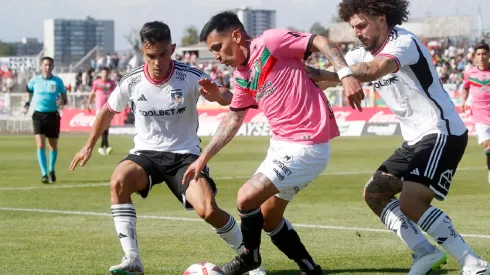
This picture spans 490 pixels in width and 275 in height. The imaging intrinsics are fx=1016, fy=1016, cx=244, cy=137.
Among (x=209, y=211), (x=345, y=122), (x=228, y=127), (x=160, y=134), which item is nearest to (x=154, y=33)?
(x=160, y=134)

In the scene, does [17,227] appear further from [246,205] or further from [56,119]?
[56,119]

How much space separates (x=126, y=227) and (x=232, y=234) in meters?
0.94

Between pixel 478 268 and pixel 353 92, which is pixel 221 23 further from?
pixel 478 268

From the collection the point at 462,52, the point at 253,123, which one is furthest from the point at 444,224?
the point at 462,52

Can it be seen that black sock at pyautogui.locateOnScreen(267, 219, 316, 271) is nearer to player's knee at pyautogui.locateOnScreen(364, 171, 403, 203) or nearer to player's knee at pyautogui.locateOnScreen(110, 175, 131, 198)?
player's knee at pyautogui.locateOnScreen(364, 171, 403, 203)

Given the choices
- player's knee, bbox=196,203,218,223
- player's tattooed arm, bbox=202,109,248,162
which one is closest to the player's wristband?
player's tattooed arm, bbox=202,109,248,162

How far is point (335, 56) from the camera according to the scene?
7.22 m

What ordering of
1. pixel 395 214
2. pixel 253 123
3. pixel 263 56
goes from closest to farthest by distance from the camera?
pixel 263 56, pixel 395 214, pixel 253 123

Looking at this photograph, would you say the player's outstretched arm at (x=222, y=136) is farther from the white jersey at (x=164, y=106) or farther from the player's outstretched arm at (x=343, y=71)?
the white jersey at (x=164, y=106)

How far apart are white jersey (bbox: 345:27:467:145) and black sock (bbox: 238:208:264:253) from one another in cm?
141

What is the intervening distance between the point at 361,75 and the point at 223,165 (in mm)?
17370

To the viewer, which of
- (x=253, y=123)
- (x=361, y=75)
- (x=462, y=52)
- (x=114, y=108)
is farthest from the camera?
(x=462, y=52)

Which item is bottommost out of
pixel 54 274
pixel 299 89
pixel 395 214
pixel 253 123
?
pixel 253 123

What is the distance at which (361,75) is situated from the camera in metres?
7.03
